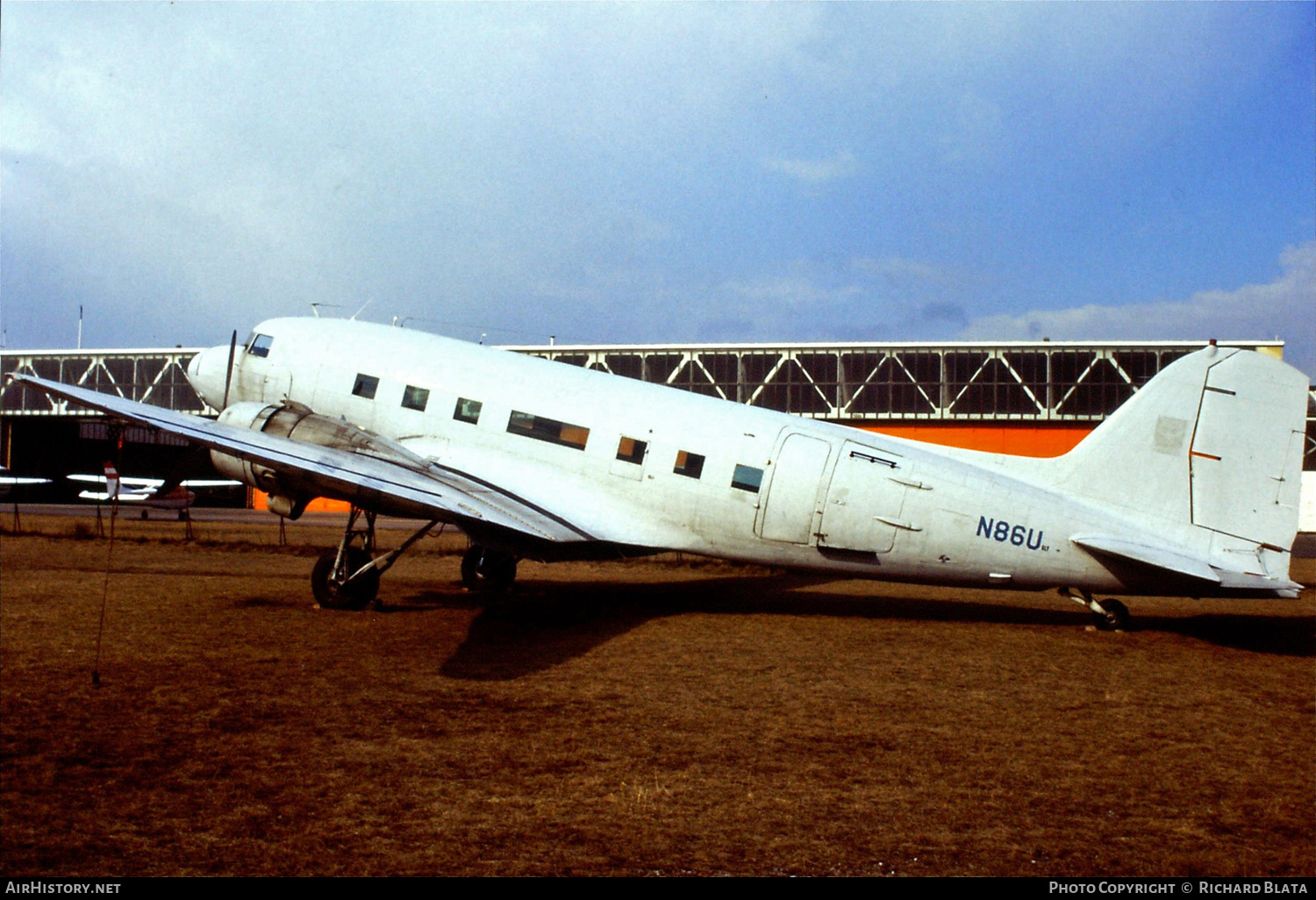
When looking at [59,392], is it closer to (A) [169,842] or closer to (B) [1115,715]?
(A) [169,842]

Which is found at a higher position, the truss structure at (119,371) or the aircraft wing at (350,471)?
the aircraft wing at (350,471)

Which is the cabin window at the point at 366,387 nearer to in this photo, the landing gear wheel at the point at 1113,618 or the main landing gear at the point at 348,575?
the main landing gear at the point at 348,575

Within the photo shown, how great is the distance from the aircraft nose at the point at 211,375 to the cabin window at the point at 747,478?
941 cm

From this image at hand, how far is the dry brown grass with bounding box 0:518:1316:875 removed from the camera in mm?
5059

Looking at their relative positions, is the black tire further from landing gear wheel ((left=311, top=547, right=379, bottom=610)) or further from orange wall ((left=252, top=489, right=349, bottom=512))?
orange wall ((left=252, top=489, right=349, bottom=512))

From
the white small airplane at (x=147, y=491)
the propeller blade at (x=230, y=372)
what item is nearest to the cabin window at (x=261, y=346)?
the propeller blade at (x=230, y=372)

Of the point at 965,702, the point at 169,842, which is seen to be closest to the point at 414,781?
the point at 169,842

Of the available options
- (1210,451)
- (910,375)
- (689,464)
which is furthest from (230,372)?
(910,375)

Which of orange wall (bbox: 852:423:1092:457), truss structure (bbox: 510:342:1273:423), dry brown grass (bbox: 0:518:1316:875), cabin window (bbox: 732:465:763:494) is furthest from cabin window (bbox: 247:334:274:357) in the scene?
orange wall (bbox: 852:423:1092:457)

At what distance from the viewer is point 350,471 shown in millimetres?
11648

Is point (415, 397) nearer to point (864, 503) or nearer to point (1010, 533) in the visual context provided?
point (864, 503)

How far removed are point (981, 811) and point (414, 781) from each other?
3.71m

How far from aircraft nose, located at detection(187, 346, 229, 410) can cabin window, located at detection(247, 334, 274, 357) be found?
626 mm

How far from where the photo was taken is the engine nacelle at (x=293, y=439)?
41.1 feet
